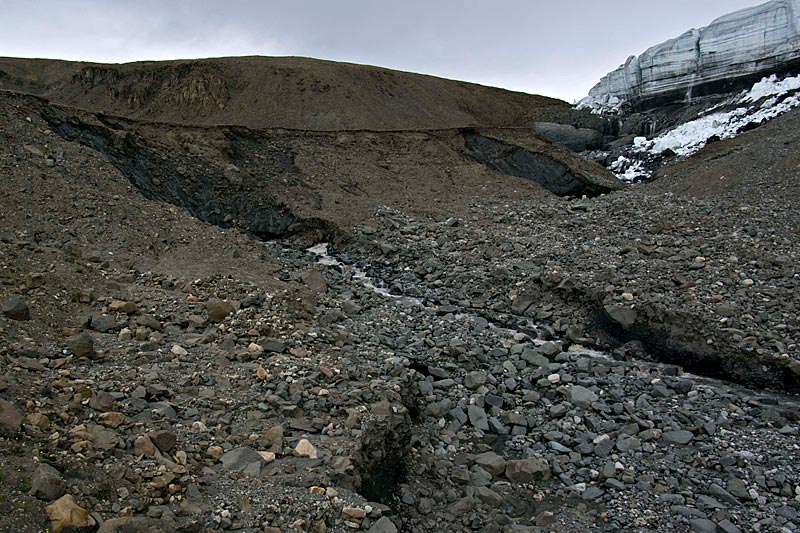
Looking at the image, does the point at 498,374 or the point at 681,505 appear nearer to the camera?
the point at 681,505

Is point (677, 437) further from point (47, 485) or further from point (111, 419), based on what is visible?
point (47, 485)

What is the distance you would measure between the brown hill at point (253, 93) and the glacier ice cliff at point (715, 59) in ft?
15.8

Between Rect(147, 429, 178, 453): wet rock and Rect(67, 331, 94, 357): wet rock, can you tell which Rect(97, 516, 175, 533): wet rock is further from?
Rect(67, 331, 94, 357): wet rock

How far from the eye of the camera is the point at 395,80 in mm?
39000

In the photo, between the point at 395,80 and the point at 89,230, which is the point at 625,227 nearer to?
the point at 89,230

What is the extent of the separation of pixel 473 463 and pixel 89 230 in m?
9.32

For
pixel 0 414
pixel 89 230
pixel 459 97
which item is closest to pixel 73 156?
pixel 89 230

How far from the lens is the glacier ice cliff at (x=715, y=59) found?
103 feet

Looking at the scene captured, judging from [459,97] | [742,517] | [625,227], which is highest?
[459,97]

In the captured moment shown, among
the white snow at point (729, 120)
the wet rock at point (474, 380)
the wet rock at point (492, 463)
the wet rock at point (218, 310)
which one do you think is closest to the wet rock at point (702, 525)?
the wet rock at point (492, 463)

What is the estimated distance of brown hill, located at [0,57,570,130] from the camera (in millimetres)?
33000

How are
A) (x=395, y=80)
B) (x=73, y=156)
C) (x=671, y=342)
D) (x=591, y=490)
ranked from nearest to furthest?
(x=591, y=490) < (x=671, y=342) < (x=73, y=156) < (x=395, y=80)

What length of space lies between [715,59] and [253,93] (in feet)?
85.0

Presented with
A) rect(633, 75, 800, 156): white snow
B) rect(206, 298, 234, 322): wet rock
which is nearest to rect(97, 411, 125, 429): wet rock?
rect(206, 298, 234, 322): wet rock
